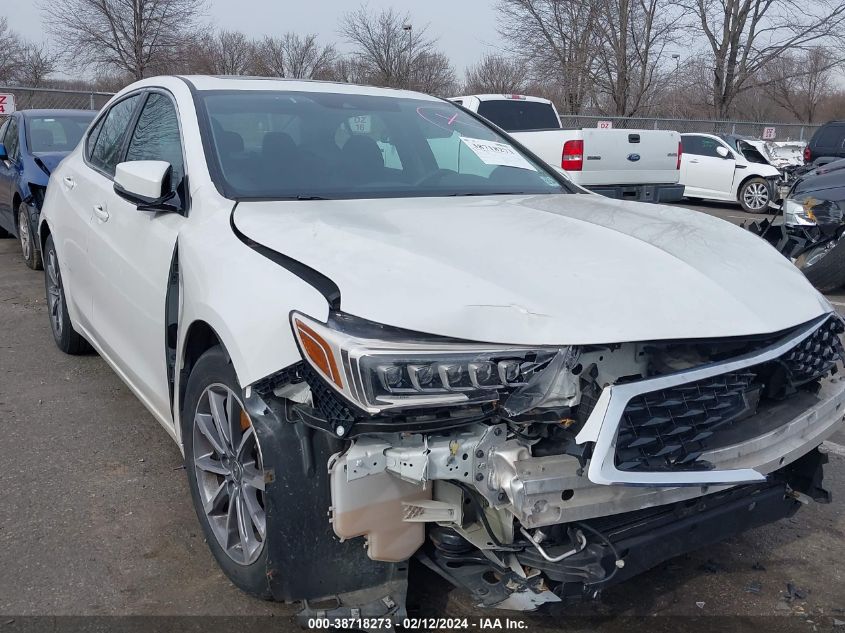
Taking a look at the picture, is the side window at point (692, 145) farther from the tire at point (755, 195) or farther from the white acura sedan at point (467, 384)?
the white acura sedan at point (467, 384)

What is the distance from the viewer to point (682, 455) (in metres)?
2.13

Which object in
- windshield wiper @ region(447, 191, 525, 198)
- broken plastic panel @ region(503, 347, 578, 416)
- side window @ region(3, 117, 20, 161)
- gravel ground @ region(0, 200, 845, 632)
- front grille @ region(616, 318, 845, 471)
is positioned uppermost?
side window @ region(3, 117, 20, 161)

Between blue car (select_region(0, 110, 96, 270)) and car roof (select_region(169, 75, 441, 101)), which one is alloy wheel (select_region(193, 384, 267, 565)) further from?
blue car (select_region(0, 110, 96, 270))

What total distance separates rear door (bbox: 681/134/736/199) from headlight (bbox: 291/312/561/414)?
14956 mm

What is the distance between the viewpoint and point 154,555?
118 inches

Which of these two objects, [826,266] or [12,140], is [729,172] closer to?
[826,266]

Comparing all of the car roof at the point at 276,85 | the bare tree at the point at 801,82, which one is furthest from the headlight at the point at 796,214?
the bare tree at the point at 801,82

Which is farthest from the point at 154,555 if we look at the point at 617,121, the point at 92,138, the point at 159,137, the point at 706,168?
the point at 617,121

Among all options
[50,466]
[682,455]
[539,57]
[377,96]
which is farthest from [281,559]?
[539,57]

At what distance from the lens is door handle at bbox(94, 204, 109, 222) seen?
3804 mm

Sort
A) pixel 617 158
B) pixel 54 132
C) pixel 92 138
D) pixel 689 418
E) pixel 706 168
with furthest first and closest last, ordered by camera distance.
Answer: pixel 706 168 < pixel 617 158 < pixel 54 132 < pixel 92 138 < pixel 689 418

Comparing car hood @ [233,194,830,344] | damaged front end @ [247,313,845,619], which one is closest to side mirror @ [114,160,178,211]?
car hood @ [233,194,830,344]

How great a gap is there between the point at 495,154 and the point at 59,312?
314 cm

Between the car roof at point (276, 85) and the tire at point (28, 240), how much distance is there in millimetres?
4525
